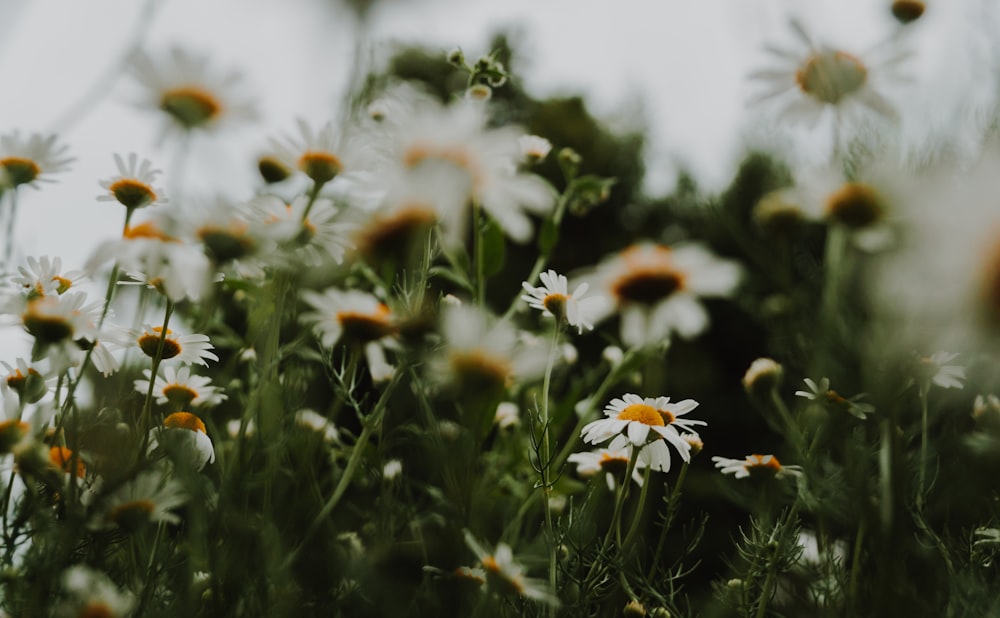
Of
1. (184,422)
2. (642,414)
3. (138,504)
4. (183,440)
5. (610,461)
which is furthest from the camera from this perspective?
(610,461)

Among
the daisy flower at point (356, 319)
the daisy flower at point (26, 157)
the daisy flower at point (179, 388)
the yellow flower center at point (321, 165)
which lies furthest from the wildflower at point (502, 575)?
the daisy flower at point (26, 157)

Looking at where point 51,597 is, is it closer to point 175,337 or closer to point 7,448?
point 7,448

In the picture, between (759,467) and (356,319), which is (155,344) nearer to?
(356,319)

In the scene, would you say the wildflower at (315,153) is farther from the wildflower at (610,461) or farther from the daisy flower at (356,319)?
the wildflower at (610,461)

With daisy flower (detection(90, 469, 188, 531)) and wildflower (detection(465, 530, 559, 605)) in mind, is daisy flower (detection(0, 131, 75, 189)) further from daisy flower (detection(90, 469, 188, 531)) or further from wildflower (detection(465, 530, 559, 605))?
wildflower (detection(465, 530, 559, 605))

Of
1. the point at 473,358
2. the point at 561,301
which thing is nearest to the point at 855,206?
the point at 473,358

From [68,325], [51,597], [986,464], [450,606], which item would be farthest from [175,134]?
[986,464]
